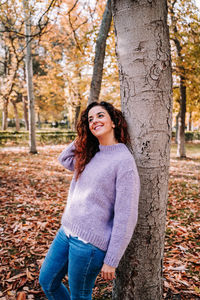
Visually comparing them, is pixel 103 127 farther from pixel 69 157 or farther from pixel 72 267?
pixel 72 267

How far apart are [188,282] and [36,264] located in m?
2.04

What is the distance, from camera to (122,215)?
151 cm

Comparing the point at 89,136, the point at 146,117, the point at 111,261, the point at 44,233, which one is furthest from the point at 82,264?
the point at 44,233

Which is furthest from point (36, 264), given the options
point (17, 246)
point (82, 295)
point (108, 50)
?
point (108, 50)

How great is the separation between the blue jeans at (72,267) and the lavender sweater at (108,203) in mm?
82

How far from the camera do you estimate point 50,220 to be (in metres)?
4.34

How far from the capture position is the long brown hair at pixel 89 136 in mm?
1829

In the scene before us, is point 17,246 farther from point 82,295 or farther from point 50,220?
point 82,295

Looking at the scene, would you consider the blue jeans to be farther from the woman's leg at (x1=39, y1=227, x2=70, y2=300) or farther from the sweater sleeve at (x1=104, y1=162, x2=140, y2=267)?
the sweater sleeve at (x1=104, y1=162, x2=140, y2=267)

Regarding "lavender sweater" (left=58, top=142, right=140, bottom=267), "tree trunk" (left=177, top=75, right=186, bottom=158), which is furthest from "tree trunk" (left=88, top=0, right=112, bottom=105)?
"tree trunk" (left=177, top=75, right=186, bottom=158)

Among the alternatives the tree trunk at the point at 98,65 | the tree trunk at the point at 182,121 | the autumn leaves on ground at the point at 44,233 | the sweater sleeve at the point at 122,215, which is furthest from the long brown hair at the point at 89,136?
the tree trunk at the point at 182,121

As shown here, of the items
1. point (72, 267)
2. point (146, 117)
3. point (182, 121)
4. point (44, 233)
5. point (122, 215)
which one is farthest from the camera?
point (182, 121)

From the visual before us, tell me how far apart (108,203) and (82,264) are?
18.8 inches

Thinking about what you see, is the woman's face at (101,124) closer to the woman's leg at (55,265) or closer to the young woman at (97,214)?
the young woman at (97,214)
